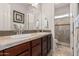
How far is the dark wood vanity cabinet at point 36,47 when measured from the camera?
5.83 ft

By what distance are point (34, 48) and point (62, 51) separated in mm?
361

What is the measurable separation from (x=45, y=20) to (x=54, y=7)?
0.21 meters

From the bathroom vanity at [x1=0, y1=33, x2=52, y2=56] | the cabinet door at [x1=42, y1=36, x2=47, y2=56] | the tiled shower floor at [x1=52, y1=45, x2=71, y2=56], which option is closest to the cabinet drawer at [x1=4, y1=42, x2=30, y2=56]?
the bathroom vanity at [x1=0, y1=33, x2=52, y2=56]

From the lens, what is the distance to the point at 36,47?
1.83m

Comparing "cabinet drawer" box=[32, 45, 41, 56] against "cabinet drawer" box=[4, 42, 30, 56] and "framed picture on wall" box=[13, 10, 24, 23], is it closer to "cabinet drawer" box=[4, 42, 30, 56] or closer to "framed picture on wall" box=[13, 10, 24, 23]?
"cabinet drawer" box=[4, 42, 30, 56]

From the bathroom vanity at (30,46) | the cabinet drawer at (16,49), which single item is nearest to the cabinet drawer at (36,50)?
the bathroom vanity at (30,46)

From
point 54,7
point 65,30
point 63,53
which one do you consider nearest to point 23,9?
point 54,7

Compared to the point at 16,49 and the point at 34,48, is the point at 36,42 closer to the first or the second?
the point at 34,48

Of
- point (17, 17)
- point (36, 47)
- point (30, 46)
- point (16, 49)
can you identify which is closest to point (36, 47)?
point (36, 47)

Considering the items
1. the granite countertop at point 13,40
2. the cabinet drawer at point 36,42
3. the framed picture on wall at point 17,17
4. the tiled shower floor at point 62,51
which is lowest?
the tiled shower floor at point 62,51

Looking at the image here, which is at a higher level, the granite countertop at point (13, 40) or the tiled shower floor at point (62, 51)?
the granite countertop at point (13, 40)

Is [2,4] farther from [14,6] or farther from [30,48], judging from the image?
[30,48]

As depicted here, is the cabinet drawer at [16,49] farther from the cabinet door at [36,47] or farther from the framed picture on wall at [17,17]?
the framed picture on wall at [17,17]

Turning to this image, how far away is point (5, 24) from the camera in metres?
1.68
